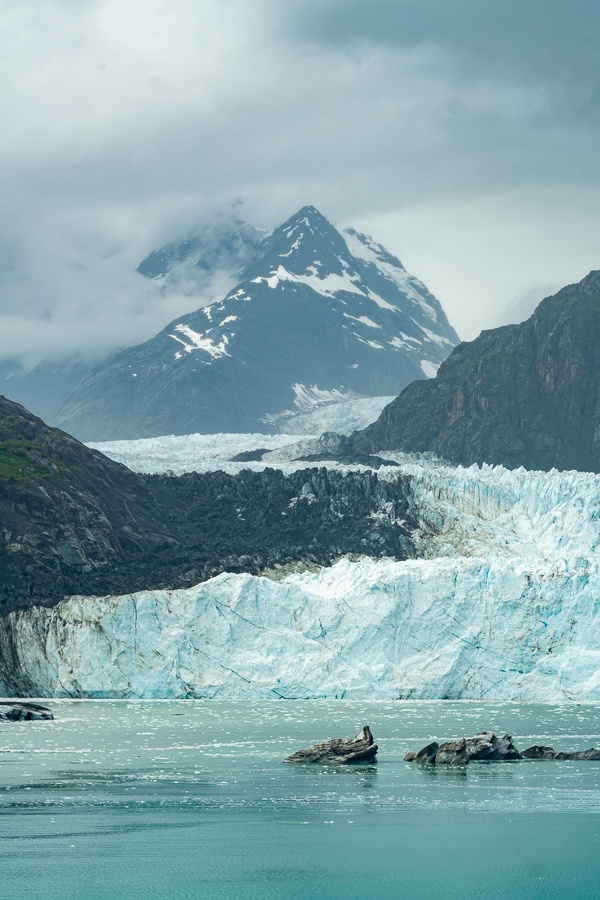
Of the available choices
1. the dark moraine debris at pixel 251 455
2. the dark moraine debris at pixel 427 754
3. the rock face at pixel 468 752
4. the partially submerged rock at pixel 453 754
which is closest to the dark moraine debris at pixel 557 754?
the rock face at pixel 468 752

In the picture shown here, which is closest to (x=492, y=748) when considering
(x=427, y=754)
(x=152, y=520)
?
(x=427, y=754)

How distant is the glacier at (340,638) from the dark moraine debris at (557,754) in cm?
2616

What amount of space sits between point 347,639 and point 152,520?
42819mm

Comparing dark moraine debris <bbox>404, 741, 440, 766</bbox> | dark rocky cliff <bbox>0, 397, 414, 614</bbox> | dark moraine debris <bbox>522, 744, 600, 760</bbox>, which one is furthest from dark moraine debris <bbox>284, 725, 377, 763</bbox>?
dark rocky cliff <bbox>0, 397, 414, 614</bbox>

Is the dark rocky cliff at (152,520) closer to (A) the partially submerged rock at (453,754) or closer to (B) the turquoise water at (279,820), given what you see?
(B) the turquoise water at (279,820)

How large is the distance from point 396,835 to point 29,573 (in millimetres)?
63370

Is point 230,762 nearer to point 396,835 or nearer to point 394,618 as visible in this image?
point 396,835

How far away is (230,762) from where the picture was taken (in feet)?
179

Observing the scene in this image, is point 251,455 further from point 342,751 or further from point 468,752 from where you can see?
point 468,752

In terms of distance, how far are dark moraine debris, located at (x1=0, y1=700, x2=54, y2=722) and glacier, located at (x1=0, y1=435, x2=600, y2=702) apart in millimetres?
9044

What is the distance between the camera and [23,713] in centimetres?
7519

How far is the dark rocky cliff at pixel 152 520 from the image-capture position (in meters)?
101

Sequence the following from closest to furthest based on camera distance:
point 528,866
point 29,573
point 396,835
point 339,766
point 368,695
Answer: point 528,866, point 396,835, point 339,766, point 368,695, point 29,573

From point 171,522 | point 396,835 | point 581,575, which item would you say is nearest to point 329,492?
point 171,522
